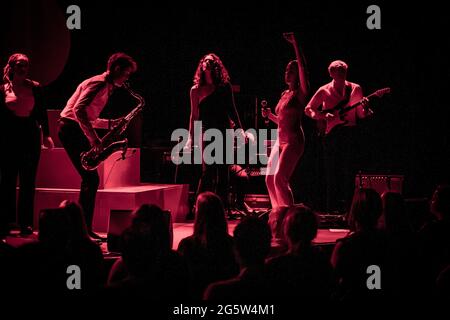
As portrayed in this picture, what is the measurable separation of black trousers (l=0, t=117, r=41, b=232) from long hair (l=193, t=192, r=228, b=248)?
8.87 ft

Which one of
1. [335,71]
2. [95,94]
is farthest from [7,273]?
[335,71]

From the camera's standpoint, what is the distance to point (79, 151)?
17.3ft

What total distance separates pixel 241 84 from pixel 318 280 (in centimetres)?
735

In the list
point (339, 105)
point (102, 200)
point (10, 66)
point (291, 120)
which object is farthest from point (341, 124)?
point (10, 66)

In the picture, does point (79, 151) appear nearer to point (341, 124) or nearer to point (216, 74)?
point (216, 74)

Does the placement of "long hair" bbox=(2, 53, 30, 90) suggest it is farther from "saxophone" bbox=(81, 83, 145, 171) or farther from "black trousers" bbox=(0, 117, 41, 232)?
"saxophone" bbox=(81, 83, 145, 171)

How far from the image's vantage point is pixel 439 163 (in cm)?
903

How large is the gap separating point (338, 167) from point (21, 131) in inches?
158

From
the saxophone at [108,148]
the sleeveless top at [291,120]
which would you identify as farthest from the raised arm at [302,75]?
the saxophone at [108,148]

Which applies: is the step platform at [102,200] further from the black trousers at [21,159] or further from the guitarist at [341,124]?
the guitarist at [341,124]

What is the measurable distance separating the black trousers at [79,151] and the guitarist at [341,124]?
3035 millimetres

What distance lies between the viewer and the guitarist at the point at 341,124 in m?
6.87
